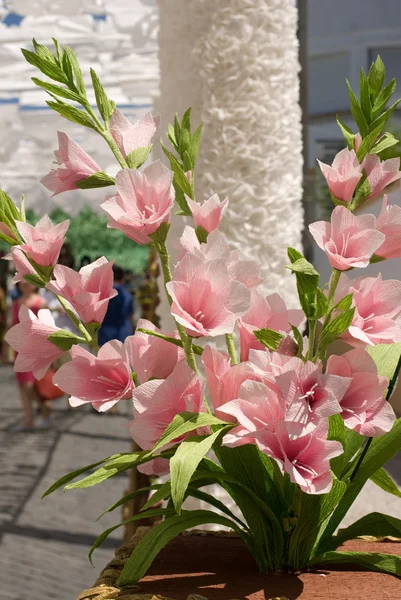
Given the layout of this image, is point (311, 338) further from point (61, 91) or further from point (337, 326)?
point (61, 91)

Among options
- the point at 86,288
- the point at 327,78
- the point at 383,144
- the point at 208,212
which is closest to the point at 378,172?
the point at 383,144

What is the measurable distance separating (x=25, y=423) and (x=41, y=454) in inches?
27.7

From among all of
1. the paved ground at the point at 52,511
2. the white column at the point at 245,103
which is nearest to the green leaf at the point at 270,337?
the white column at the point at 245,103

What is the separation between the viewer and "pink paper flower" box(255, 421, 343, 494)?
453 mm

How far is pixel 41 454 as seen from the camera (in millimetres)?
4344

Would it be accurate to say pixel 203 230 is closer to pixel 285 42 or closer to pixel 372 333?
pixel 372 333

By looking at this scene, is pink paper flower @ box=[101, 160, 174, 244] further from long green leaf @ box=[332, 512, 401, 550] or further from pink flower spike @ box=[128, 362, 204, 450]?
long green leaf @ box=[332, 512, 401, 550]

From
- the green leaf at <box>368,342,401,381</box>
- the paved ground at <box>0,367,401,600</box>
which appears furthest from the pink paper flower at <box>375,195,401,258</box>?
the paved ground at <box>0,367,401,600</box>

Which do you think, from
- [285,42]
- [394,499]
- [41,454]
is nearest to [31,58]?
[285,42]

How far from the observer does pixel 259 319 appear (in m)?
0.56

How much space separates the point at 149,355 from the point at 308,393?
0.41ft

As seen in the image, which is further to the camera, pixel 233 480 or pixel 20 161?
pixel 20 161

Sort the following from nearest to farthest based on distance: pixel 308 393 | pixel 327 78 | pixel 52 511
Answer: pixel 308 393
pixel 52 511
pixel 327 78

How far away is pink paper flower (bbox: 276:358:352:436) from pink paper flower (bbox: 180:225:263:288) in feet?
0.26
